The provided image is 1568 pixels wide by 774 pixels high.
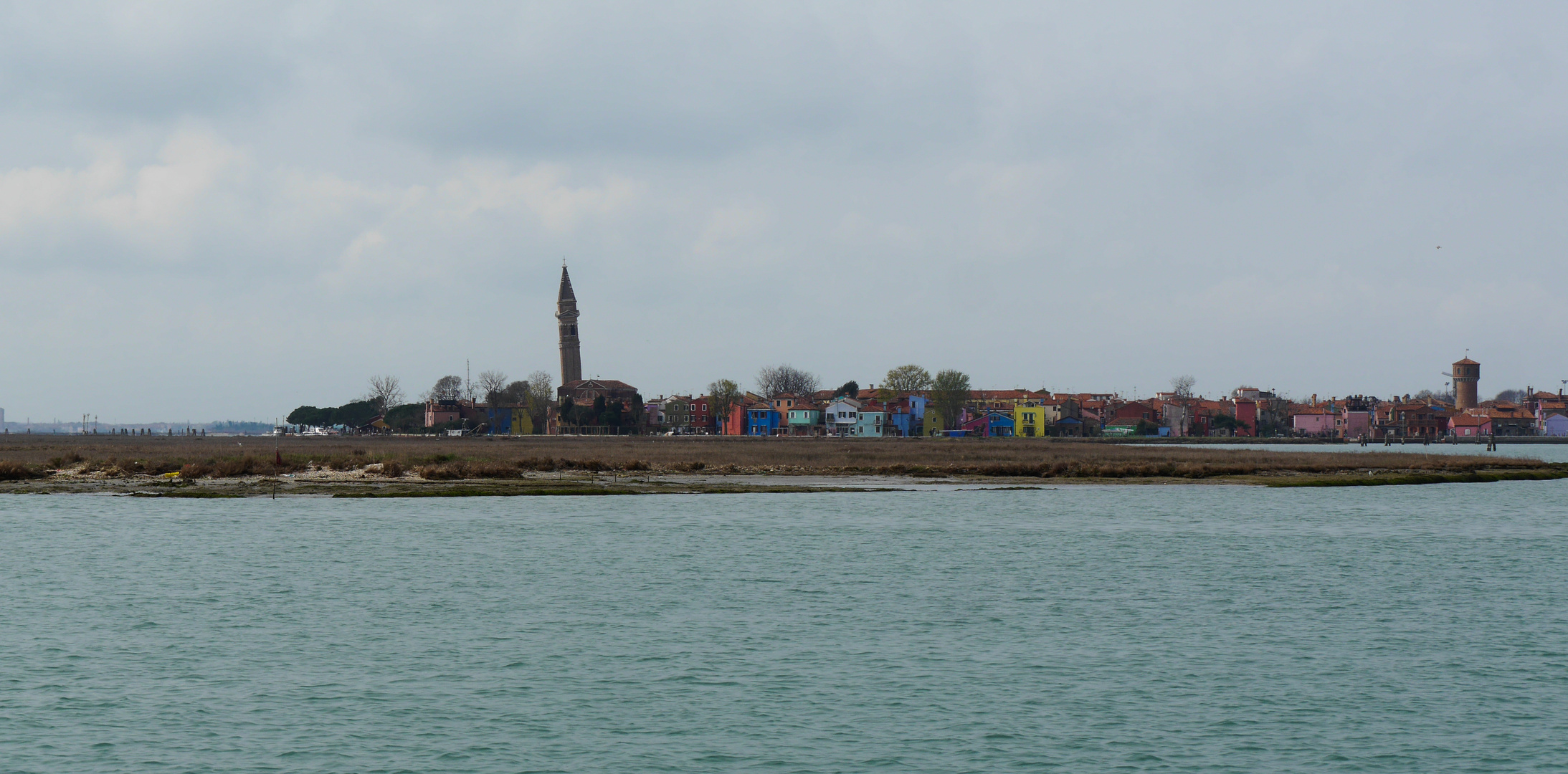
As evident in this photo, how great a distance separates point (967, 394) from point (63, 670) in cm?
17770

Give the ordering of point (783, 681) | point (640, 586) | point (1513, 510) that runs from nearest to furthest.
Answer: point (783, 681), point (640, 586), point (1513, 510)

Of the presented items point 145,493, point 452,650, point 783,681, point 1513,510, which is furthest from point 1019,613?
point 145,493

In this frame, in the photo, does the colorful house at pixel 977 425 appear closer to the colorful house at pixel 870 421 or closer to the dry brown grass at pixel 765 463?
the colorful house at pixel 870 421

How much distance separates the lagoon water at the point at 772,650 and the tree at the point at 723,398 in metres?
150

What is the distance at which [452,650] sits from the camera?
2150cm

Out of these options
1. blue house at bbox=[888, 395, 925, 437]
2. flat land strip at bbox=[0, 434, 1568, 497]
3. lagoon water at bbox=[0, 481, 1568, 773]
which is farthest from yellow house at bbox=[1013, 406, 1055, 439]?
lagoon water at bbox=[0, 481, 1568, 773]

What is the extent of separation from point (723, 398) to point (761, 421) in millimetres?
11350

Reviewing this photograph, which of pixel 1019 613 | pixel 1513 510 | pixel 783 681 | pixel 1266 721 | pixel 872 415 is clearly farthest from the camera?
pixel 872 415

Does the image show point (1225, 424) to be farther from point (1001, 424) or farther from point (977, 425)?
point (977, 425)

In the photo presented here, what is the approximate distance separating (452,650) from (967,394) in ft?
573

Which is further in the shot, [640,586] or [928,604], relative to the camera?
[640,586]

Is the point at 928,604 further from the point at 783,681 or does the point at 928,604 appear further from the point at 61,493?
the point at 61,493

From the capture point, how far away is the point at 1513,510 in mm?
52469

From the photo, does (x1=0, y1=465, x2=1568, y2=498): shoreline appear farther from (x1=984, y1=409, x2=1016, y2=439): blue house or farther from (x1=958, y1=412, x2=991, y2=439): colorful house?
(x1=984, y1=409, x2=1016, y2=439): blue house
